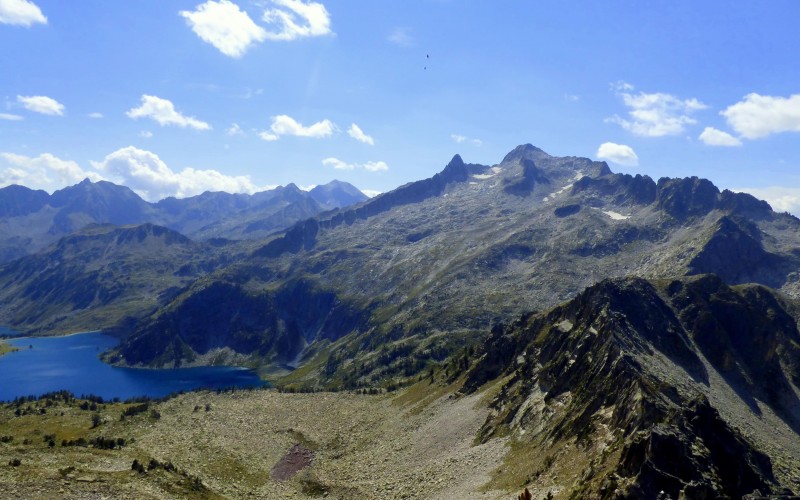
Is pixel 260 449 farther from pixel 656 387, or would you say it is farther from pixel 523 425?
pixel 656 387

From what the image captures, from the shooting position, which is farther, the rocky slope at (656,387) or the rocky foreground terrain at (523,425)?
the rocky foreground terrain at (523,425)

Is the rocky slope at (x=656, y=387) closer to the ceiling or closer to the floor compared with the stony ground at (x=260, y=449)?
closer to the ceiling

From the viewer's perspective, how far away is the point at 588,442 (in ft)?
222

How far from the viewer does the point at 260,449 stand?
4279 inches

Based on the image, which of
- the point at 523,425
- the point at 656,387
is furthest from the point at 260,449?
the point at 656,387

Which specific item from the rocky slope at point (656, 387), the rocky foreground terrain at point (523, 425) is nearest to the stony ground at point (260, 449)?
the rocky foreground terrain at point (523, 425)

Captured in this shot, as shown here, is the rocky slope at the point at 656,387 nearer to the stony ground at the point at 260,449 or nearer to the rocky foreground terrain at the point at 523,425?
the rocky foreground terrain at the point at 523,425

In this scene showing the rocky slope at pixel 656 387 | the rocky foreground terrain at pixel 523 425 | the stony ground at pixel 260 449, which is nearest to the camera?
the rocky slope at pixel 656 387

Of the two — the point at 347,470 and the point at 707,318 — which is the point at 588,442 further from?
the point at 707,318

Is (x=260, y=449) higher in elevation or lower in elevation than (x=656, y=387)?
lower

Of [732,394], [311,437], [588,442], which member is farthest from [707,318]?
[311,437]

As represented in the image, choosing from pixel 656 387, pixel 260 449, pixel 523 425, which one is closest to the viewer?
pixel 656 387

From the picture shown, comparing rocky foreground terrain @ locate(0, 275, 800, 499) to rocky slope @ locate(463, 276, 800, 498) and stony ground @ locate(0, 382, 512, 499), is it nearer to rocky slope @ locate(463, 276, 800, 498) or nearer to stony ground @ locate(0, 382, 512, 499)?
rocky slope @ locate(463, 276, 800, 498)

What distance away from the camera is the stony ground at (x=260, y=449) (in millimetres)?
70812
